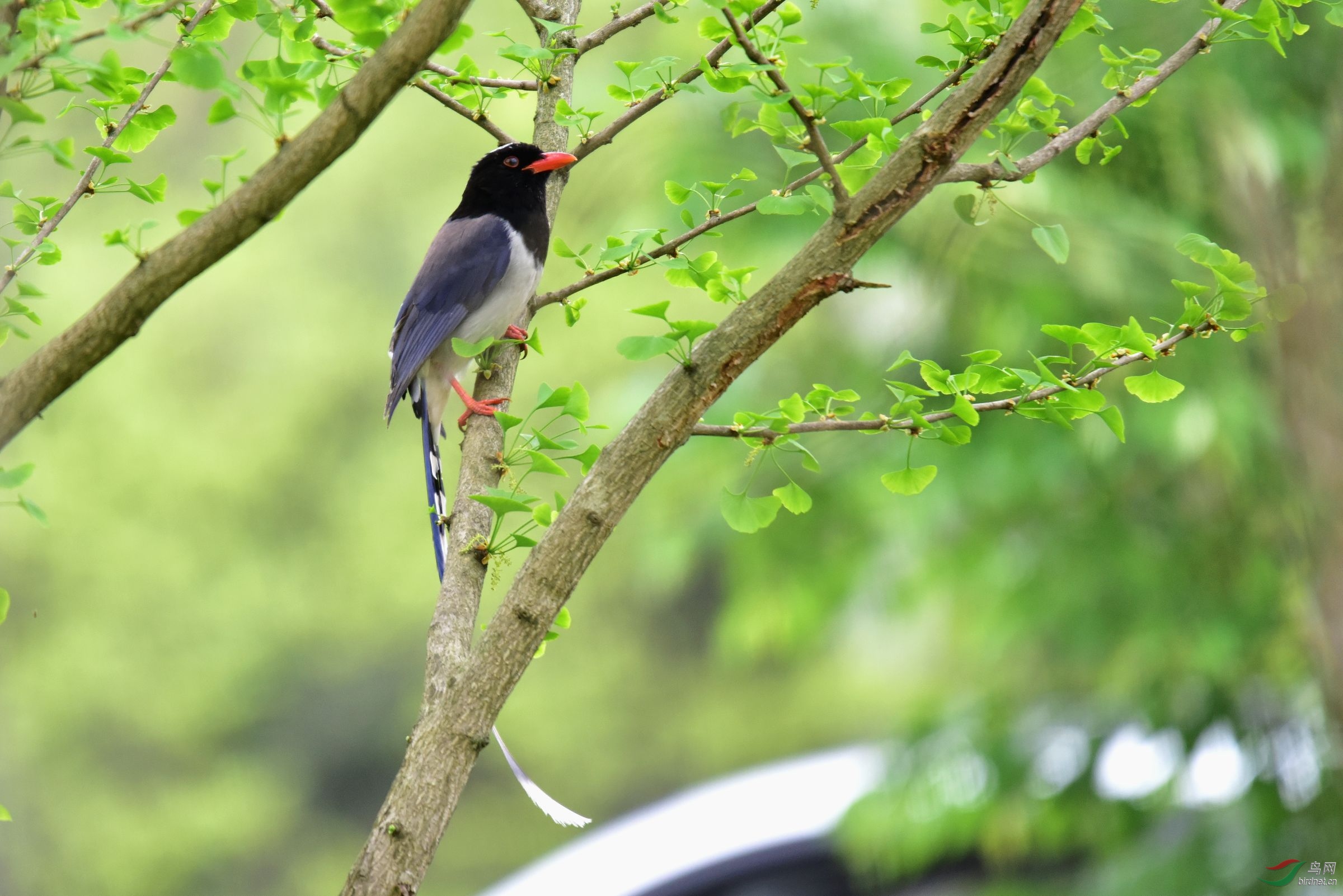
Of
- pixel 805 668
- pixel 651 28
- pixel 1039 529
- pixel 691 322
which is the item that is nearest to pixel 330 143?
pixel 691 322

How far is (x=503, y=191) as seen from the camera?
9.88 feet

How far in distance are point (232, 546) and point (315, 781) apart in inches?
141

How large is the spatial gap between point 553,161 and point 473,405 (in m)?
0.40

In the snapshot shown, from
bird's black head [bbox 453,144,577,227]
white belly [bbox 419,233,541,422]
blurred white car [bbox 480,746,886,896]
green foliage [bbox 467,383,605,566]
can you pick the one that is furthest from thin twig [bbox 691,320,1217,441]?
blurred white car [bbox 480,746,886,896]

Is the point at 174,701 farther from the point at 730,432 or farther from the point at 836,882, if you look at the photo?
the point at 730,432

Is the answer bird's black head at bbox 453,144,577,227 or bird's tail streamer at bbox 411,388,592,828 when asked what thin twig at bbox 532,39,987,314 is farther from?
bird's black head at bbox 453,144,577,227

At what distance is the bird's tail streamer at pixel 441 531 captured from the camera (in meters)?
1.50

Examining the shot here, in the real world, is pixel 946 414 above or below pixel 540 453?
below

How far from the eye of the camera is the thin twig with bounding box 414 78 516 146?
1.61 m

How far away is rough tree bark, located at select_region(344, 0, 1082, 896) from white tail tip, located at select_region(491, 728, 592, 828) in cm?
8

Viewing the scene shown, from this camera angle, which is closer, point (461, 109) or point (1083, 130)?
point (1083, 130)

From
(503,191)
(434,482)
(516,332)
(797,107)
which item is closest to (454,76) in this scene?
(516,332)

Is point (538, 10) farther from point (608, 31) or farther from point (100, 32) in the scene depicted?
point (100, 32)

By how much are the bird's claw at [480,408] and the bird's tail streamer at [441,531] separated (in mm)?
122
